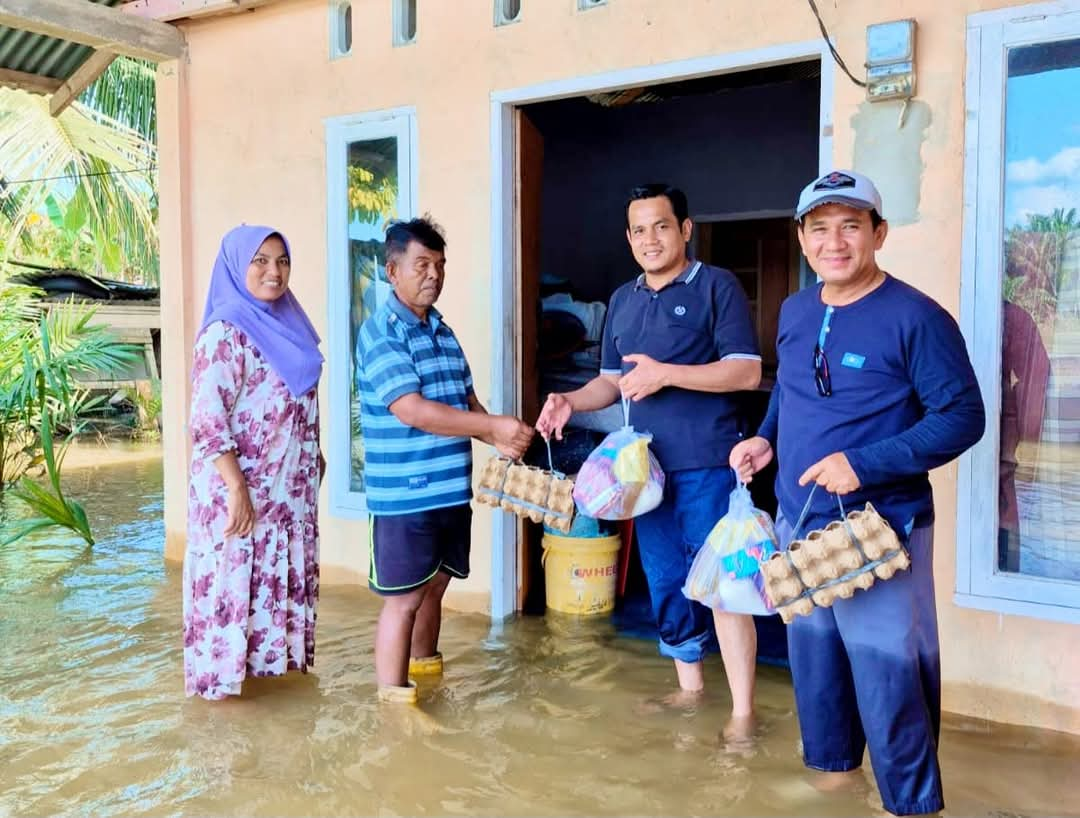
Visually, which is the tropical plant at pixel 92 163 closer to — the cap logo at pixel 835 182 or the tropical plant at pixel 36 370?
the tropical plant at pixel 36 370

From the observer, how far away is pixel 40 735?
312 centimetres

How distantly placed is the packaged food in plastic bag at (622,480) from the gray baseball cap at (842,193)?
100 centimetres

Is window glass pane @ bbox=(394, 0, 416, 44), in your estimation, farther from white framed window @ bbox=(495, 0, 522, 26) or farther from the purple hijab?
the purple hijab

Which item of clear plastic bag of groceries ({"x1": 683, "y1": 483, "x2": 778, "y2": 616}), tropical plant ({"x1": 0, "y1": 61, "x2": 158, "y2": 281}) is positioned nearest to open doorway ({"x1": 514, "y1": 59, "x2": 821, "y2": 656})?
clear plastic bag of groceries ({"x1": 683, "y1": 483, "x2": 778, "y2": 616})

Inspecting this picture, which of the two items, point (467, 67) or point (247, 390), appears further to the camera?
point (467, 67)

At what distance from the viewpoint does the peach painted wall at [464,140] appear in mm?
3201

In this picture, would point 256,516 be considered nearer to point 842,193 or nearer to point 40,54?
point 842,193

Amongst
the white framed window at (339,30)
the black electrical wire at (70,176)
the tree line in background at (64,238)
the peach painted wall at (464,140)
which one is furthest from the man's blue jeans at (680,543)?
the black electrical wire at (70,176)

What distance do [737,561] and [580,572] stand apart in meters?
1.79

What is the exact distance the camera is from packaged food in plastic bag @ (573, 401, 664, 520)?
296 cm

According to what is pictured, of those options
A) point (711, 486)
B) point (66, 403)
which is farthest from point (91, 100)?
point (711, 486)

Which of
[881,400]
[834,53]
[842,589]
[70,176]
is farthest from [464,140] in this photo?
[70,176]

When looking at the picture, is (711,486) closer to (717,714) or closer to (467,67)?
(717,714)

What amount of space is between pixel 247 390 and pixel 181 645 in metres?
1.48
